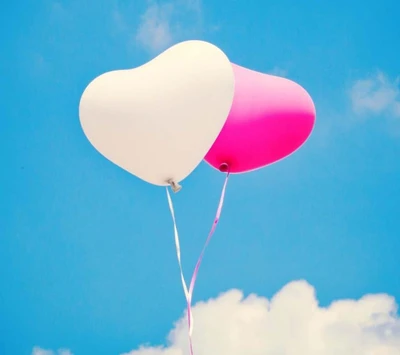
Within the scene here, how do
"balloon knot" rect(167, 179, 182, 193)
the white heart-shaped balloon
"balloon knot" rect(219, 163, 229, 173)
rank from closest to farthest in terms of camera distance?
the white heart-shaped balloon
"balloon knot" rect(167, 179, 182, 193)
"balloon knot" rect(219, 163, 229, 173)

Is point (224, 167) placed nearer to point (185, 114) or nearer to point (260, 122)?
point (260, 122)

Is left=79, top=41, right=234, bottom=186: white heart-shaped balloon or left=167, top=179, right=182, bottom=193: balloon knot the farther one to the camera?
left=167, top=179, right=182, bottom=193: balloon knot

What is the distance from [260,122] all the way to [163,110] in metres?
0.71

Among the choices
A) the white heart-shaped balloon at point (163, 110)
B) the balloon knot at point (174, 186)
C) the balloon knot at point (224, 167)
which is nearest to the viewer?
the white heart-shaped balloon at point (163, 110)

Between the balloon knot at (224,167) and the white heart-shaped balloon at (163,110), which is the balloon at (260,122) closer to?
the balloon knot at (224,167)

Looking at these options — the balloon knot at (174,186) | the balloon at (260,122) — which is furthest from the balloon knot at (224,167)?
the balloon knot at (174,186)

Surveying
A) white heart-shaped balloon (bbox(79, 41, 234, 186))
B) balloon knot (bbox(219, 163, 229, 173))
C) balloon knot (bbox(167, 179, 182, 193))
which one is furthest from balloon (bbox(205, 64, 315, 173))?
balloon knot (bbox(167, 179, 182, 193))

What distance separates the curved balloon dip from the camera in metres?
3.94

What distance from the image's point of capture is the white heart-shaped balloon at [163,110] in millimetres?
3934

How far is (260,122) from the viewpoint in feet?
14.1

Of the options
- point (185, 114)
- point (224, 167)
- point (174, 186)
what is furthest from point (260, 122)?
point (174, 186)

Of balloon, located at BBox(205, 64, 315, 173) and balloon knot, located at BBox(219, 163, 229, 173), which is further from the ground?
balloon, located at BBox(205, 64, 315, 173)

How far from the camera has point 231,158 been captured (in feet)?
14.4

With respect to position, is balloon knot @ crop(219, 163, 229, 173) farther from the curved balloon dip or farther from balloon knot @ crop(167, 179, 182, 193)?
balloon knot @ crop(167, 179, 182, 193)
